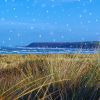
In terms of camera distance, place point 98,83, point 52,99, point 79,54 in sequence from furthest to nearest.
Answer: point 79,54
point 98,83
point 52,99

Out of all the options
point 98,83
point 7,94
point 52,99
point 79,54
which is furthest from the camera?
point 79,54

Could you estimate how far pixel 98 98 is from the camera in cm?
669

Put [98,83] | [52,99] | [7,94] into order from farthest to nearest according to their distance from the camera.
Result: [98,83], [52,99], [7,94]

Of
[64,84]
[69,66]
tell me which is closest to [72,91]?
[64,84]

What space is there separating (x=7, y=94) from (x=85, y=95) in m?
1.49

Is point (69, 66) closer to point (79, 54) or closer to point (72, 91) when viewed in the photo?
point (72, 91)

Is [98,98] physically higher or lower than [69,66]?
lower

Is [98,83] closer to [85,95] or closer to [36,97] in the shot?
[85,95]

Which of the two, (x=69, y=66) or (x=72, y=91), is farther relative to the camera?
(x=69, y=66)

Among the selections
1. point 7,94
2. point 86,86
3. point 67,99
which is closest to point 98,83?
point 86,86

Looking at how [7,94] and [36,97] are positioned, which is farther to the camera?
[36,97]

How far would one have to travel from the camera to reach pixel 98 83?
6.89m

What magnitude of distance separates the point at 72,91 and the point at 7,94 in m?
1.34

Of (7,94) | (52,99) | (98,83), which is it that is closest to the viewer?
(7,94)
